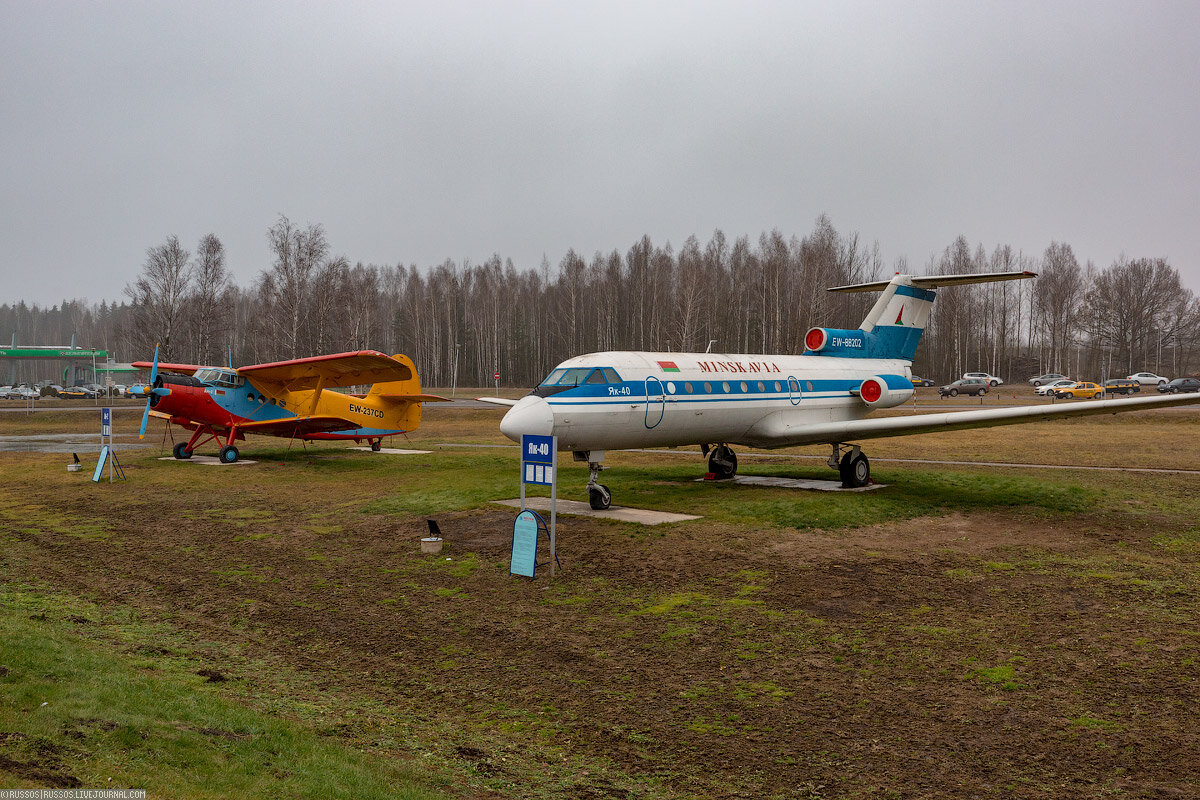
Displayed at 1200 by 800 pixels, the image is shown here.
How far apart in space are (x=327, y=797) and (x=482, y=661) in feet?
10.4

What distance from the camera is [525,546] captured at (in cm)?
1098

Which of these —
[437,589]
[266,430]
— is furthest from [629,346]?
[437,589]

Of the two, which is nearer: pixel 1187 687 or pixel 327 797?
pixel 327 797

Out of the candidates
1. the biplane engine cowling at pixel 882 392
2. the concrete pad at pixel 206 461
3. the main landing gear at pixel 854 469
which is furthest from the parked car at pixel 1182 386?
the concrete pad at pixel 206 461

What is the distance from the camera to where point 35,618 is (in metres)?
8.48

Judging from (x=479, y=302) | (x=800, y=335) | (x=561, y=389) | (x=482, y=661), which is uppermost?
(x=479, y=302)

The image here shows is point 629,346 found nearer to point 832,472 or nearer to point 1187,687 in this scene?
point 832,472

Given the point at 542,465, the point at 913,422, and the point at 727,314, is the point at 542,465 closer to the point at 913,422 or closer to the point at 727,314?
the point at 913,422

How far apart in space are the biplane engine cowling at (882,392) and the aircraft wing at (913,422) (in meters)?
1.97

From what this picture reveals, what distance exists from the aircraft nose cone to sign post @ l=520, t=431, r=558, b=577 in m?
2.42

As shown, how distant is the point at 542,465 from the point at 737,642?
4240 mm

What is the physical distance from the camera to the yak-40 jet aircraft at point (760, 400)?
14828 millimetres

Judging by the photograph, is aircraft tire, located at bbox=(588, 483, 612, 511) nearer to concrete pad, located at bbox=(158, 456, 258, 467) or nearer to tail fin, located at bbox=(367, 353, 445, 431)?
tail fin, located at bbox=(367, 353, 445, 431)

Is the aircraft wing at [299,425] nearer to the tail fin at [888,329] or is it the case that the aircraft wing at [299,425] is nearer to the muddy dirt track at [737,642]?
the muddy dirt track at [737,642]
